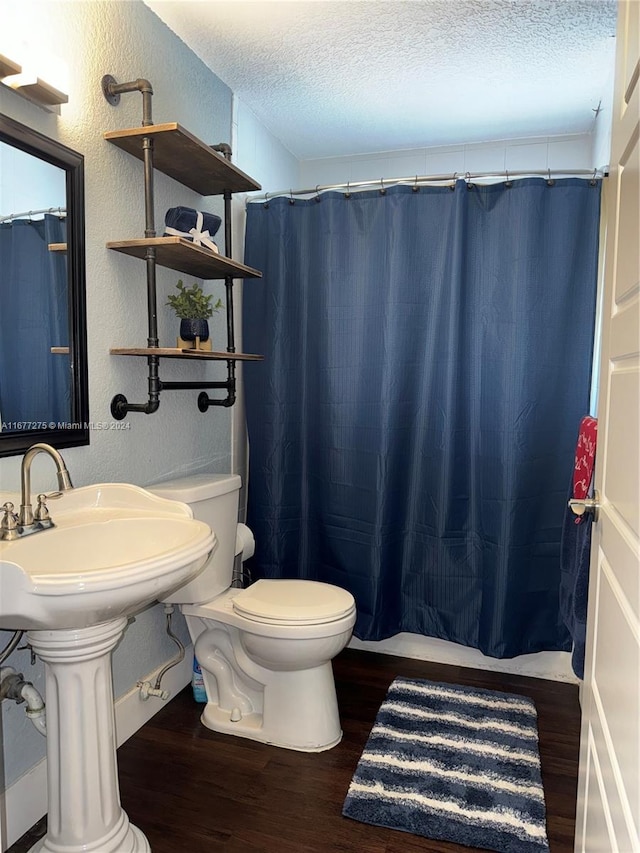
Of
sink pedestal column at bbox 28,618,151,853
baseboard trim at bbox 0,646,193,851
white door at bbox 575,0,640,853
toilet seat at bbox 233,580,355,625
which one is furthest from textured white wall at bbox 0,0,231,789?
white door at bbox 575,0,640,853

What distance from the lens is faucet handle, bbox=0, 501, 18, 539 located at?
1250 millimetres

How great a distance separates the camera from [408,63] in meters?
2.18

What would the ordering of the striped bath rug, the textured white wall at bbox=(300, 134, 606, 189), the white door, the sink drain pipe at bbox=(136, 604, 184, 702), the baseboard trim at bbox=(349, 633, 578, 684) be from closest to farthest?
the white door, the striped bath rug, the sink drain pipe at bbox=(136, 604, 184, 702), the baseboard trim at bbox=(349, 633, 578, 684), the textured white wall at bbox=(300, 134, 606, 189)

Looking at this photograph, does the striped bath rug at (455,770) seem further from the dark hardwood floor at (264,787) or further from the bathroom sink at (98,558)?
the bathroom sink at (98,558)

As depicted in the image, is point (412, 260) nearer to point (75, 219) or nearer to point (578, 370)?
point (578, 370)

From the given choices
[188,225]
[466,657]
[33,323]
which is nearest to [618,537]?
[33,323]

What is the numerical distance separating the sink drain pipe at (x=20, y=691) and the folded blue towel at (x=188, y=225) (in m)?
1.27

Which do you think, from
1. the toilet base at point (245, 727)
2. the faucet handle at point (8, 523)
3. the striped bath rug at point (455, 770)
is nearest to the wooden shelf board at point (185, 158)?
the faucet handle at point (8, 523)

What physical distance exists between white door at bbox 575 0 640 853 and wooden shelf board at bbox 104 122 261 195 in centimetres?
116

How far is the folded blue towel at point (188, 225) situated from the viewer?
6.23ft

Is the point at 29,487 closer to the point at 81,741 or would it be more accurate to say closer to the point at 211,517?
the point at 81,741

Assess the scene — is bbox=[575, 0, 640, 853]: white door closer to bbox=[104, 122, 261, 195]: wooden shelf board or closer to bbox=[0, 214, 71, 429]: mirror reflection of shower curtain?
bbox=[104, 122, 261, 195]: wooden shelf board

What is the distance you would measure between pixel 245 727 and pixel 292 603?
0.45m

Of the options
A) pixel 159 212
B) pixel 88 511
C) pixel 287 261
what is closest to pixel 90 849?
pixel 88 511
